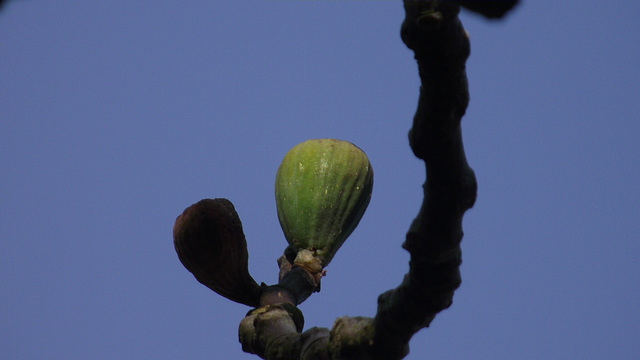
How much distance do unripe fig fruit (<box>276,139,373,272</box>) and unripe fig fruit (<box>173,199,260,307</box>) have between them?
0.83 ft

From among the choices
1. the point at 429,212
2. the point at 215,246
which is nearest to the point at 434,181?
the point at 429,212

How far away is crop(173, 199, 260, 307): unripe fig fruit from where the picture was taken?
2.38 metres

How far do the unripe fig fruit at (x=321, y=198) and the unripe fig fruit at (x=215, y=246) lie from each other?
25 centimetres

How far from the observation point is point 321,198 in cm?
261

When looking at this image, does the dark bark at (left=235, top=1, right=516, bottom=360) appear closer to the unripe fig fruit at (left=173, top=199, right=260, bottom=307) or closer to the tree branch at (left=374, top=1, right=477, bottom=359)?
the tree branch at (left=374, top=1, right=477, bottom=359)

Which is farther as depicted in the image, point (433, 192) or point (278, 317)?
point (278, 317)

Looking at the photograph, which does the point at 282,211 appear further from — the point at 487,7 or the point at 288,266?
the point at 487,7

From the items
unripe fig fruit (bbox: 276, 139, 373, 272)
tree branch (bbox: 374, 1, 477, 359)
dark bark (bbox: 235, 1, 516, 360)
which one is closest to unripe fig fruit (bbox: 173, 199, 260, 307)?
unripe fig fruit (bbox: 276, 139, 373, 272)

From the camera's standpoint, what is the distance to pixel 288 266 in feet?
9.08

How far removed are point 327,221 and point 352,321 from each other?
2.59 ft

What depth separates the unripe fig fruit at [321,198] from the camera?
2.61 m

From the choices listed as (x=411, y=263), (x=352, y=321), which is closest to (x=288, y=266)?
(x=352, y=321)

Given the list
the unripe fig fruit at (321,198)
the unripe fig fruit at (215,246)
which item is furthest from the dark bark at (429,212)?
the unripe fig fruit at (321,198)

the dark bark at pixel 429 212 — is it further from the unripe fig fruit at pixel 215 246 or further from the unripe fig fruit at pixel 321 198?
the unripe fig fruit at pixel 321 198
